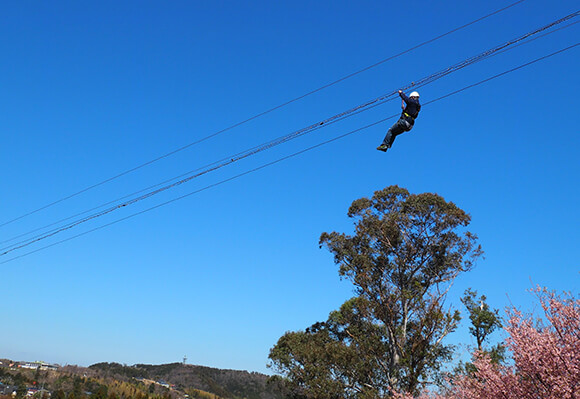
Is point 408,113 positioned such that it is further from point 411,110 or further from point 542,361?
point 542,361

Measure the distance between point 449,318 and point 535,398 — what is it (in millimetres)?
13009

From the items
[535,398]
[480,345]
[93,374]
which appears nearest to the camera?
[535,398]

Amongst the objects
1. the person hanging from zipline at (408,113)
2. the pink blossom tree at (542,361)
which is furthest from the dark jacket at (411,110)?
the pink blossom tree at (542,361)

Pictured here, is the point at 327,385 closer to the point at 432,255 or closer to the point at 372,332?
the point at 372,332

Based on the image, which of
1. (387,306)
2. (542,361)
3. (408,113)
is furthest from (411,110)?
(387,306)

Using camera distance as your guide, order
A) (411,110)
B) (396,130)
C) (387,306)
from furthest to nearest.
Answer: (387,306), (396,130), (411,110)

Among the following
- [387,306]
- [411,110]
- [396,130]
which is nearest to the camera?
[411,110]

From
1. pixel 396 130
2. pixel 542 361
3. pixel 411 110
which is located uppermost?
pixel 411 110

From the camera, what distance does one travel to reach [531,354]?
12.2 metres

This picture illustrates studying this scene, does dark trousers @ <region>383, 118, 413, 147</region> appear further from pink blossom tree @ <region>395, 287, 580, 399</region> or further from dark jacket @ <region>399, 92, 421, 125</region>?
pink blossom tree @ <region>395, 287, 580, 399</region>

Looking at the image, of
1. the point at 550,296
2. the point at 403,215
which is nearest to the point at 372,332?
the point at 403,215

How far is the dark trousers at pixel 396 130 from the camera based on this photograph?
33.6ft

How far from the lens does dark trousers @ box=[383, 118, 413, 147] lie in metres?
10.2

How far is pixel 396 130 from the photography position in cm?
1046
